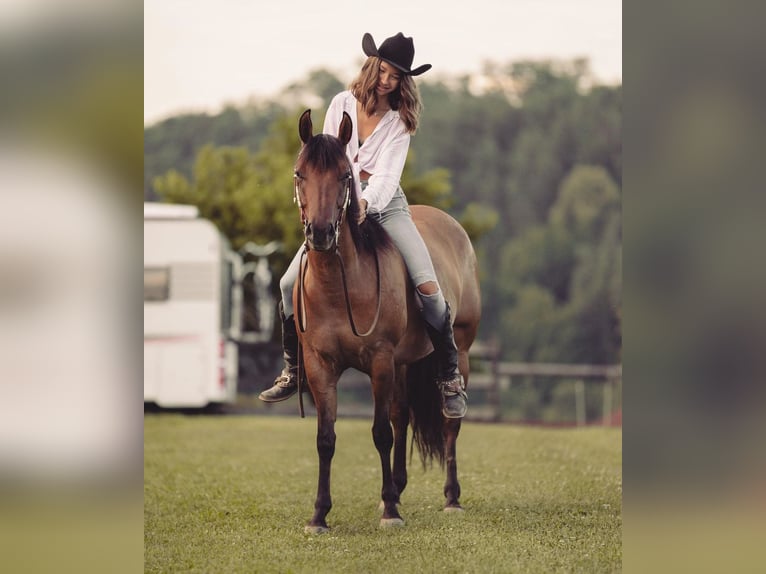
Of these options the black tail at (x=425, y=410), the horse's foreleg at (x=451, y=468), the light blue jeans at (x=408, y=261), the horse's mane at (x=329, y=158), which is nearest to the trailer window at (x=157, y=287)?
the black tail at (x=425, y=410)

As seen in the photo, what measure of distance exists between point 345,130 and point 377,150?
635 mm

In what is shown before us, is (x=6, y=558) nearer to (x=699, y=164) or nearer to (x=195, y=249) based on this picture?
(x=699, y=164)

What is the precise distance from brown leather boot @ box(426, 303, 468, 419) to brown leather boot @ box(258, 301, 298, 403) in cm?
90

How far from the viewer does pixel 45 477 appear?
3.02 metres

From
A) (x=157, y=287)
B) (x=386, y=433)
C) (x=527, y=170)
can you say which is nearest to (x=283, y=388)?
(x=386, y=433)

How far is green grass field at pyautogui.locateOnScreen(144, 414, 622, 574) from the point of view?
217 inches

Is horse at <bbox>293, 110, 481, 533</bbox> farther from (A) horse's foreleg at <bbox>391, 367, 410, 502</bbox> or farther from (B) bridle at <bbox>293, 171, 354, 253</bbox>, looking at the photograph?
(A) horse's foreleg at <bbox>391, 367, 410, 502</bbox>

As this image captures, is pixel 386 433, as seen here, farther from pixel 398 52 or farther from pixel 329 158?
pixel 398 52

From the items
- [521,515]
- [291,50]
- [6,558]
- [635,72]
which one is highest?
[291,50]

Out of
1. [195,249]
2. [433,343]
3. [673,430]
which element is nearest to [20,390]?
[673,430]

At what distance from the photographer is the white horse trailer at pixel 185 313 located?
66.1 ft

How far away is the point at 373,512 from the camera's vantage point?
7.22 m

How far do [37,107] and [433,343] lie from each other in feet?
13.8

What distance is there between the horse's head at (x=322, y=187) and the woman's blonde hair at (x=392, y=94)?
778mm
